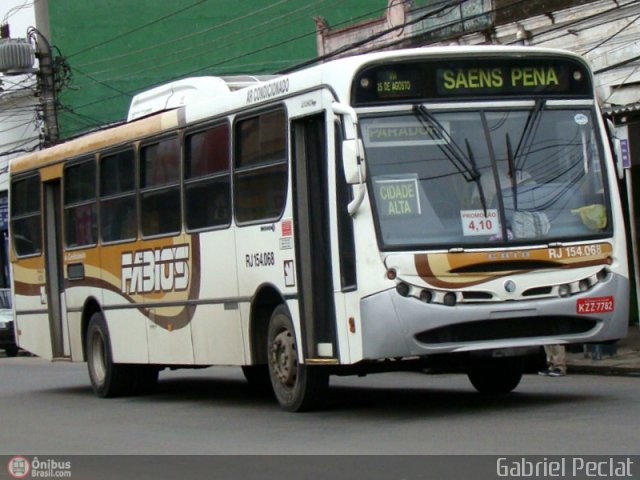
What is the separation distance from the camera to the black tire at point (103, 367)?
16.8 meters

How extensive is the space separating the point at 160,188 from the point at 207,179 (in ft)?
4.02

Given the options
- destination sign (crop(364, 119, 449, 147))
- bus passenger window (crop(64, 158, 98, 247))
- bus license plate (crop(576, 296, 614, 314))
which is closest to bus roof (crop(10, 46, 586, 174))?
bus passenger window (crop(64, 158, 98, 247))

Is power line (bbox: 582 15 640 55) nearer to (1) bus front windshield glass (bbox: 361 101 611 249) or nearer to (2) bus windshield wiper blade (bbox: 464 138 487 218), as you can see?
(1) bus front windshield glass (bbox: 361 101 611 249)

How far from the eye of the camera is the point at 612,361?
60.9 feet

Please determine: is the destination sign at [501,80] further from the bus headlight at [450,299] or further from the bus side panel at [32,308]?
the bus side panel at [32,308]

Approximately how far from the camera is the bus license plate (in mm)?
11522

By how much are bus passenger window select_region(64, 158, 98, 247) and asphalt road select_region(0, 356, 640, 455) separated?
205cm

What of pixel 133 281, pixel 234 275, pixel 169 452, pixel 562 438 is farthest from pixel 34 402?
pixel 562 438

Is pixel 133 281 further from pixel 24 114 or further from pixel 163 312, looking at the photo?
pixel 24 114

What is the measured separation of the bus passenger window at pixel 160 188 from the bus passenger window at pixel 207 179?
0.90ft

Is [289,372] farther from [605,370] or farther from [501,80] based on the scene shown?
[605,370]

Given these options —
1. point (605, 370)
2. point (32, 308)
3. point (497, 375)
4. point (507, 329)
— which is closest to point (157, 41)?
point (32, 308)

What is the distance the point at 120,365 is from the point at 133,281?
1396mm
